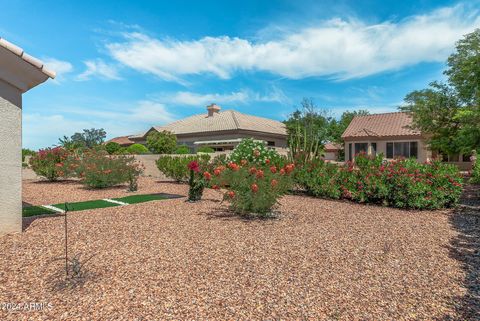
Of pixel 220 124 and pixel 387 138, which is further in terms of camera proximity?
pixel 220 124

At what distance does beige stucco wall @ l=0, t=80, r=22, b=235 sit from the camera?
17.8 ft

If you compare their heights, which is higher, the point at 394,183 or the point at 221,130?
the point at 221,130

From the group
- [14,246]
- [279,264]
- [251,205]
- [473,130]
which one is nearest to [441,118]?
[473,130]

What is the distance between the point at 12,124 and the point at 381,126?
29.2 meters

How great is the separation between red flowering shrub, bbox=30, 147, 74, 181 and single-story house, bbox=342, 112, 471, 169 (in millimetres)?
21354

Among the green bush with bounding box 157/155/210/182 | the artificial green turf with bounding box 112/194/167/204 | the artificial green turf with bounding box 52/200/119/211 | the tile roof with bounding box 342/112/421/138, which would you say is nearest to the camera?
the artificial green turf with bounding box 52/200/119/211

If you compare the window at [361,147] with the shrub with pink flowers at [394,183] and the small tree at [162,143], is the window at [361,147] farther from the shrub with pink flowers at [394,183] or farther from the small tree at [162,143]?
the shrub with pink flowers at [394,183]

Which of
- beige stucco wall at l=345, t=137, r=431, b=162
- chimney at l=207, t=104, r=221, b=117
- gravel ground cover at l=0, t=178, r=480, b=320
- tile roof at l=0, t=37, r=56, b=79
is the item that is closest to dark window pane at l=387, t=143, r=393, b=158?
beige stucco wall at l=345, t=137, r=431, b=162

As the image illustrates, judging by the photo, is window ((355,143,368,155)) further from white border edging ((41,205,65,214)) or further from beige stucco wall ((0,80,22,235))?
beige stucco wall ((0,80,22,235))

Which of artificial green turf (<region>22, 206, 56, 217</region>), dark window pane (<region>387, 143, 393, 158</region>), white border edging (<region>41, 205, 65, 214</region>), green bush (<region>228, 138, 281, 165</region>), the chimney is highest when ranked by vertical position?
the chimney

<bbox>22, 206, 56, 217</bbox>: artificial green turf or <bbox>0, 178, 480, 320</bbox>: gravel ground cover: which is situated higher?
<bbox>22, 206, 56, 217</bbox>: artificial green turf

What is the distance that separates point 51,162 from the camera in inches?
638

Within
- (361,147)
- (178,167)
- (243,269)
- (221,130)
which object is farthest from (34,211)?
(361,147)

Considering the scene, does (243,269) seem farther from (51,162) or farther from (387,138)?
(387,138)
